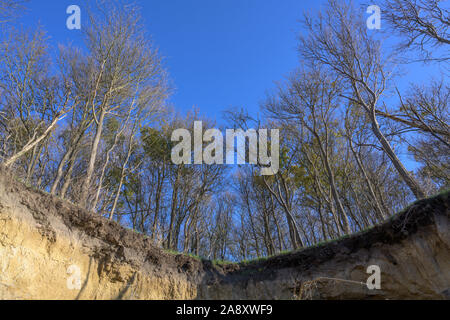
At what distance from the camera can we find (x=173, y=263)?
848 centimetres

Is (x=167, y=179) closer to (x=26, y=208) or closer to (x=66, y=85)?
(x=66, y=85)

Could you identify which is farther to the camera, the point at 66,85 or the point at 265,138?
the point at 265,138

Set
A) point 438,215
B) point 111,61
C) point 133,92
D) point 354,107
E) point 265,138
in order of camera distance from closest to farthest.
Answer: point 438,215, point 111,61, point 133,92, point 354,107, point 265,138

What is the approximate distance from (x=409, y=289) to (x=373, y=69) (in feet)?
28.1

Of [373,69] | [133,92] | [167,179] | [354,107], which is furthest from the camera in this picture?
[167,179]

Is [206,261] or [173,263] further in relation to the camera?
[206,261]

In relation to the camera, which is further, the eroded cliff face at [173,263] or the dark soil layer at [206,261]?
the dark soil layer at [206,261]

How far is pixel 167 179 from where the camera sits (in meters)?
16.6

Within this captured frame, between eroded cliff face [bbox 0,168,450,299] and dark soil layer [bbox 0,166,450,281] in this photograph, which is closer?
eroded cliff face [bbox 0,168,450,299]

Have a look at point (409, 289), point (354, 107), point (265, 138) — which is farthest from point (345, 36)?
point (409, 289)

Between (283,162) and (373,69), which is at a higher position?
(373,69)

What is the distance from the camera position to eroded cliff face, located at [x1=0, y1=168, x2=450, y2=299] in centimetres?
557

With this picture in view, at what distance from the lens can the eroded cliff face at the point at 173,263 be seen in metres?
5.57

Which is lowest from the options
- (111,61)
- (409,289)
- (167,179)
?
(409,289)
